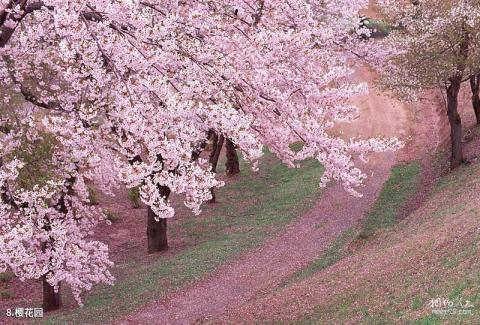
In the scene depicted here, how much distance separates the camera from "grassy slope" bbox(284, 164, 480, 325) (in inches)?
416

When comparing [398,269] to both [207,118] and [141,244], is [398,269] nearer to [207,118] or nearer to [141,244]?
[207,118]

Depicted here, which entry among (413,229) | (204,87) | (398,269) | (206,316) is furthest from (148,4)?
(413,229)

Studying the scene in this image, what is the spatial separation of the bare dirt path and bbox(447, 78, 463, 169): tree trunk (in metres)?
4.21

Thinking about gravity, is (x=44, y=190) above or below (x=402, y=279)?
above

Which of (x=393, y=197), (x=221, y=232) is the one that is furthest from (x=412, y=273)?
(x=221, y=232)

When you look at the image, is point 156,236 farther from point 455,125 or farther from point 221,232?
point 455,125

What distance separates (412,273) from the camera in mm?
13266

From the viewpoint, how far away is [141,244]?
28391mm

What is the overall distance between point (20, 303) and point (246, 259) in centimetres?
897

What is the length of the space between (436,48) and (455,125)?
4.23 meters

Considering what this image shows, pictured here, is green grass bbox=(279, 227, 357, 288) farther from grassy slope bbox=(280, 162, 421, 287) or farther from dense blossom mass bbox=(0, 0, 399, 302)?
dense blossom mass bbox=(0, 0, 399, 302)

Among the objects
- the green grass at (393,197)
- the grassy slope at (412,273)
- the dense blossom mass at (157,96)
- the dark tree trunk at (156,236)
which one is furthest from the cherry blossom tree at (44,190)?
the green grass at (393,197)

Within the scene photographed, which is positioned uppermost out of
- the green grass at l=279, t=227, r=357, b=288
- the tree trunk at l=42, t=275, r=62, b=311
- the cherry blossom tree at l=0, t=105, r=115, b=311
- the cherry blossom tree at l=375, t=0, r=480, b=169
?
the cherry blossom tree at l=375, t=0, r=480, b=169

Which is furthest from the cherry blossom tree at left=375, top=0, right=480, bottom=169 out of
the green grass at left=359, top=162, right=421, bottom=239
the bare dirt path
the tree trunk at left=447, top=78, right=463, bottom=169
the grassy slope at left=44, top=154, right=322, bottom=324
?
the grassy slope at left=44, top=154, right=322, bottom=324
